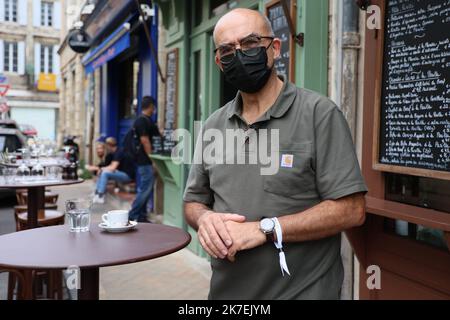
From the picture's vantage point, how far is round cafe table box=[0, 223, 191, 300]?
1762 millimetres

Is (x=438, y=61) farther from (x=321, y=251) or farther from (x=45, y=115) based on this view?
(x=45, y=115)

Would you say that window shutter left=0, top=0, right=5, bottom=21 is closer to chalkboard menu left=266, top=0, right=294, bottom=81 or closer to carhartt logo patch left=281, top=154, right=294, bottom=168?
chalkboard menu left=266, top=0, right=294, bottom=81

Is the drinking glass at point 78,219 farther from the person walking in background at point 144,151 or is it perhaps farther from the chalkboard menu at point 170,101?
the person walking in background at point 144,151

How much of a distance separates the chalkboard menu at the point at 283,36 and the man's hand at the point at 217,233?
225 centimetres

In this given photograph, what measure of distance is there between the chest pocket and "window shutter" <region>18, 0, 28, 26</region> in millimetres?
37341

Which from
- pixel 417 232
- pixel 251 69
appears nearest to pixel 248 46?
pixel 251 69

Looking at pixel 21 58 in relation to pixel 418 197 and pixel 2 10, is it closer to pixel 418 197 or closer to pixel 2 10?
pixel 2 10

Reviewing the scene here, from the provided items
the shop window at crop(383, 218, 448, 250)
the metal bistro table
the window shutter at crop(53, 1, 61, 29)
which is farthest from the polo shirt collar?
the window shutter at crop(53, 1, 61, 29)

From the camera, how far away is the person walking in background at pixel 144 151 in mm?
7221

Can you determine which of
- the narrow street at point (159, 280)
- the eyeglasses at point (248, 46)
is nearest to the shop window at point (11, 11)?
the narrow street at point (159, 280)

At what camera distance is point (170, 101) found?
7062mm

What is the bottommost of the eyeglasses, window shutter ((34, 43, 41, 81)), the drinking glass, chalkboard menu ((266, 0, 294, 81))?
the drinking glass

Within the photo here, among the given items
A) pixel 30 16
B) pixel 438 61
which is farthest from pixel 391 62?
pixel 30 16

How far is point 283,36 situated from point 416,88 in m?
1.50
